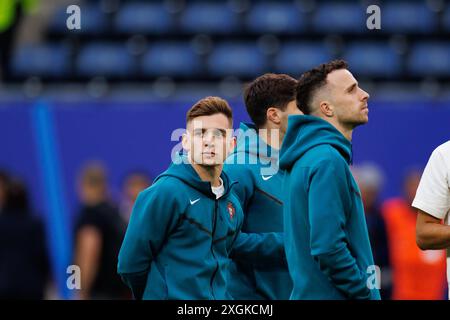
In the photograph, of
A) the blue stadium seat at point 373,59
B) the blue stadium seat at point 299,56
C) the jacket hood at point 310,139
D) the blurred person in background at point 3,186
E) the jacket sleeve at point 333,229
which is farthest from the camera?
the blue stadium seat at point 373,59

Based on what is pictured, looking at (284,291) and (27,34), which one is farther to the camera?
(27,34)

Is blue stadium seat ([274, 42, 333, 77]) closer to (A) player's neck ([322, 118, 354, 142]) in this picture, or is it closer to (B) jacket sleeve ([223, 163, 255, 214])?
(B) jacket sleeve ([223, 163, 255, 214])

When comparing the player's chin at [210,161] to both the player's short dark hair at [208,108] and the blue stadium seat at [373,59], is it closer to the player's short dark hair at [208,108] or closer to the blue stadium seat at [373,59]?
the player's short dark hair at [208,108]

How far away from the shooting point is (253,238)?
5.68 m

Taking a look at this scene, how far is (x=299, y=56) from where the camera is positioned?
1341 centimetres

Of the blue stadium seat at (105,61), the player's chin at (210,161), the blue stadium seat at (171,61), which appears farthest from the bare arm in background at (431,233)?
the blue stadium seat at (105,61)

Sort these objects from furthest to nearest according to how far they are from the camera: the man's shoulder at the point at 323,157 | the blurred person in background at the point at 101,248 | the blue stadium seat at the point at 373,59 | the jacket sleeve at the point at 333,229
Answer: the blue stadium seat at the point at 373,59, the blurred person in background at the point at 101,248, the man's shoulder at the point at 323,157, the jacket sleeve at the point at 333,229

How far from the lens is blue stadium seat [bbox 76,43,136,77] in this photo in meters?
13.8

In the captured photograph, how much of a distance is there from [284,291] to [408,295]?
4.66 m

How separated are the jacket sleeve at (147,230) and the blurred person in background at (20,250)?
13.6 feet

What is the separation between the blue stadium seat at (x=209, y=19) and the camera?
14.2m

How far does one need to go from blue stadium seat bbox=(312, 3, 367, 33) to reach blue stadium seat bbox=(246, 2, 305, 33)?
0.74 feet

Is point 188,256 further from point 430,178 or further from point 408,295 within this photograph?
point 408,295

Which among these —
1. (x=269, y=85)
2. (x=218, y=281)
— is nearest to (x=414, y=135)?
(x=269, y=85)
